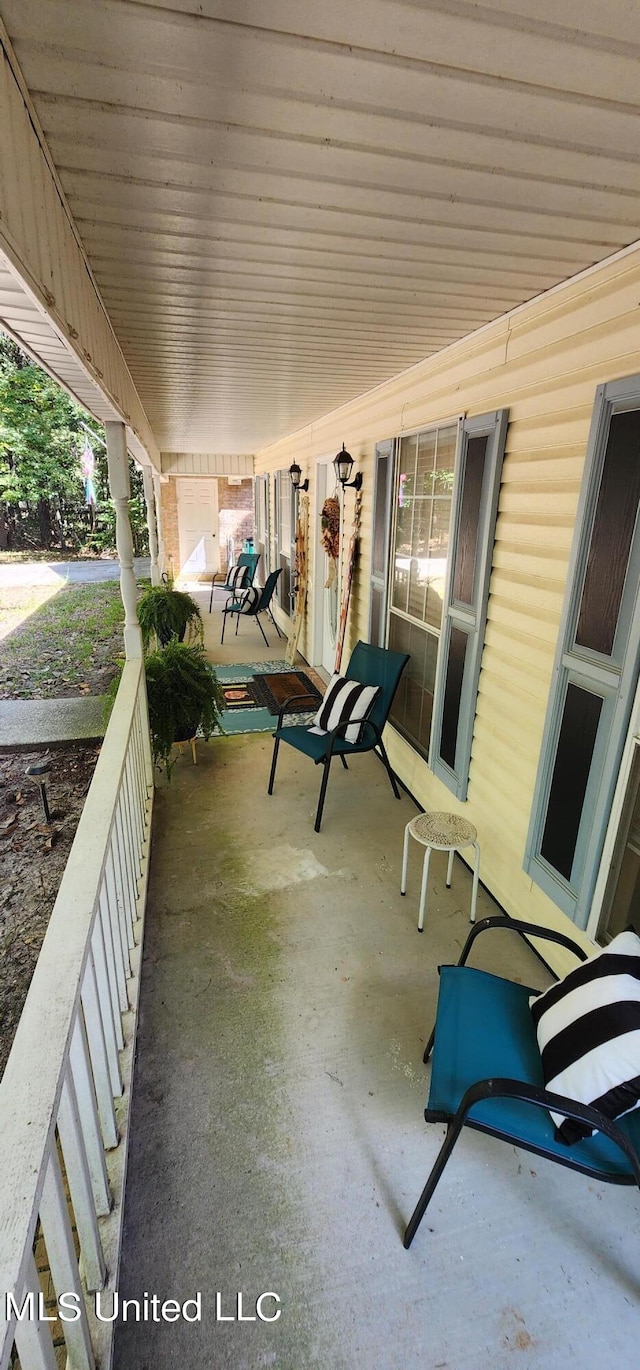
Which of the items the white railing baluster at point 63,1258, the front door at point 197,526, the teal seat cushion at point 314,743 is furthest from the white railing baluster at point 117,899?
the front door at point 197,526

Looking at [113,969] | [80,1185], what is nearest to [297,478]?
[113,969]

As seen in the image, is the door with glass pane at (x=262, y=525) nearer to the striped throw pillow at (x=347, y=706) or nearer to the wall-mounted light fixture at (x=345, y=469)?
the wall-mounted light fixture at (x=345, y=469)

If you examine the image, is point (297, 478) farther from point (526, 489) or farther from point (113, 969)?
point (113, 969)

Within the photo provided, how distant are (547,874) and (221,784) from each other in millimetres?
2190

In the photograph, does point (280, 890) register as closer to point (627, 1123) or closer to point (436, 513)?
point (627, 1123)

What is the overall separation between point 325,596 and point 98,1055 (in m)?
4.85

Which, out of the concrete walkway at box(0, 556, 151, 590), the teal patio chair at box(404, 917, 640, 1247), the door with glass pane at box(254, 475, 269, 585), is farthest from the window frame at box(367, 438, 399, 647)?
the concrete walkway at box(0, 556, 151, 590)

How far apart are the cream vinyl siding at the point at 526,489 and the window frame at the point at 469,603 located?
0.04 metres

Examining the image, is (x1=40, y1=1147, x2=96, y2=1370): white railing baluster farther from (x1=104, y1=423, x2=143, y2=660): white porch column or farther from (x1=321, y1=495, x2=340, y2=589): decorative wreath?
(x1=321, y1=495, x2=340, y2=589): decorative wreath

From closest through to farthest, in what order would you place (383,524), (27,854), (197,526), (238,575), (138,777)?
(138,777)
(27,854)
(383,524)
(238,575)
(197,526)

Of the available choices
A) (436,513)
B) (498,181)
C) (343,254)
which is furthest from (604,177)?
(436,513)

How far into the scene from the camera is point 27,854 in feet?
10.4

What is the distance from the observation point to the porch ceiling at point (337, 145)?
0.96 m

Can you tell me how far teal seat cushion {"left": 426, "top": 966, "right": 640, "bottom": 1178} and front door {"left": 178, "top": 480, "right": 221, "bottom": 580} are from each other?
12055mm
